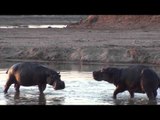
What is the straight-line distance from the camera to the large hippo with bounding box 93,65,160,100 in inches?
417

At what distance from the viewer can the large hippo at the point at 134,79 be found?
1059 cm

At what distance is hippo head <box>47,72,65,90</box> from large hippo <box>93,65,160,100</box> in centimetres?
85

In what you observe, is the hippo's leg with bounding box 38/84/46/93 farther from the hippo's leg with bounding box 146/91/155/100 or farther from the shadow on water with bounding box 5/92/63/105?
the hippo's leg with bounding box 146/91/155/100

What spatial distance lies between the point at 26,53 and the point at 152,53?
19.7ft

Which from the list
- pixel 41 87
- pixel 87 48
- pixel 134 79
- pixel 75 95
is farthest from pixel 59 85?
pixel 87 48

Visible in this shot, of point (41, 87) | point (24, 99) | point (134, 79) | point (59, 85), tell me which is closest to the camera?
point (24, 99)

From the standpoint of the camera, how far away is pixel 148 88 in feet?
34.7

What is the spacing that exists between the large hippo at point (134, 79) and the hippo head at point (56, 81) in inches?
33.5

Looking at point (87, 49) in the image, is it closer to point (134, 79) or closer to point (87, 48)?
point (87, 48)

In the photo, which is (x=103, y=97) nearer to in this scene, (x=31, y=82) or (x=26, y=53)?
(x=31, y=82)

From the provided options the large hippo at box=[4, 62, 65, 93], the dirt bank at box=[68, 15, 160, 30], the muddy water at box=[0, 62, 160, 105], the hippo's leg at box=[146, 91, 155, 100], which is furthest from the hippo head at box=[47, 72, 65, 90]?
the dirt bank at box=[68, 15, 160, 30]

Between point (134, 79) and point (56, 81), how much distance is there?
1.90 metres

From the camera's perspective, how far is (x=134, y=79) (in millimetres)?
10992
